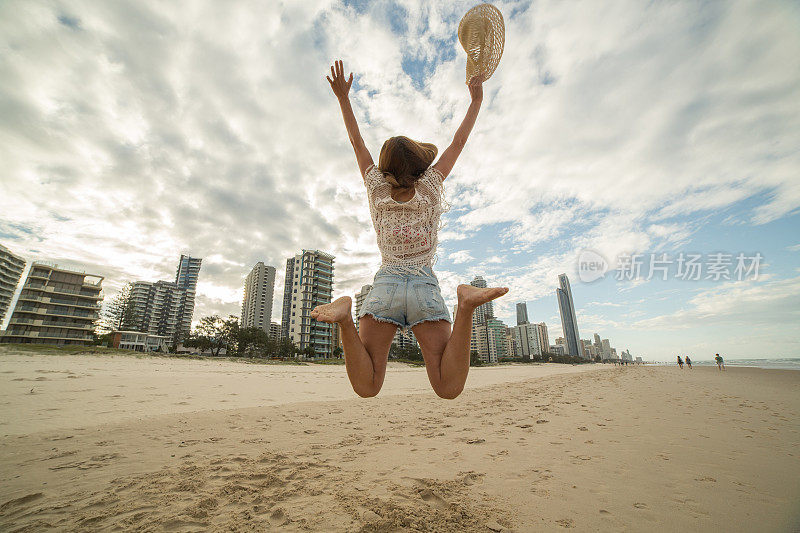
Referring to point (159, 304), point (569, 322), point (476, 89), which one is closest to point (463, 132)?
point (476, 89)

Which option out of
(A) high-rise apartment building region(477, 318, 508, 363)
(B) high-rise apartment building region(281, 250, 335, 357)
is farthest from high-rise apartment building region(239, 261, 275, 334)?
(A) high-rise apartment building region(477, 318, 508, 363)

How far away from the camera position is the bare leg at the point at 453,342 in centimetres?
198

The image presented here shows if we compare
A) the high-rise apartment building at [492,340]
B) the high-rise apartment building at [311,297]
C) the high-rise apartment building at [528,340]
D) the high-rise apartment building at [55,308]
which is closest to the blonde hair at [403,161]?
the high-rise apartment building at [311,297]

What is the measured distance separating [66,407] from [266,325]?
4202 inches

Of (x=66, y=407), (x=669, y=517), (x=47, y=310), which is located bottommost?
(x=669, y=517)

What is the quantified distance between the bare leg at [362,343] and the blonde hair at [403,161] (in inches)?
39.3

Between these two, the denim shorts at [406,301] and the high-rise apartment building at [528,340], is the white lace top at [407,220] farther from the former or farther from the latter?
the high-rise apartment building at [528,340]

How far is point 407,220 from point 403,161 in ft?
1.46

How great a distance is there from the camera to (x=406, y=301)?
224cm

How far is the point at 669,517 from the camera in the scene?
2586mm

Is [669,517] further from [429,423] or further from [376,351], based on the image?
[429,423]

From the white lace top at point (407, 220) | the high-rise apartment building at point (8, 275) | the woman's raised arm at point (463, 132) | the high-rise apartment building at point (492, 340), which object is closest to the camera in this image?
the white lace top at point (407, 220)

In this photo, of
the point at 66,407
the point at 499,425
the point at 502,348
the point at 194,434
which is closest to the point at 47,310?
the point at 66,407

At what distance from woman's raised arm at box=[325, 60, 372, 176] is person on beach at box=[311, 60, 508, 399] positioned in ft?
0.08
